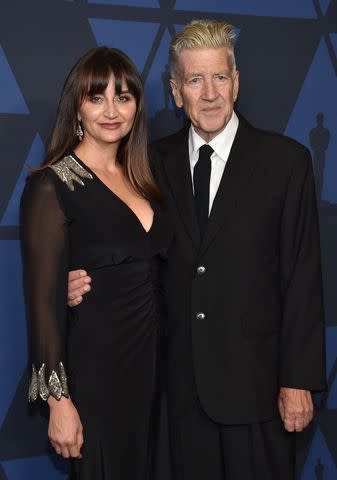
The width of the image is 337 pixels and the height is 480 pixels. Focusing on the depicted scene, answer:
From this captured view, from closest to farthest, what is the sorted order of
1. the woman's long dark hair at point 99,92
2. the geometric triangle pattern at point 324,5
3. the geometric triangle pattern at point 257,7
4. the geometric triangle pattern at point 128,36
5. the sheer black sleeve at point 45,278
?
the sheer black sleeve at point 45,278 → the woman's long dark hair at point 99,92 → the geometric triangle pattern at point 128,36 → the geometric triangle pattern at point 257,7 → the geometric triangle pattern at point 324,5

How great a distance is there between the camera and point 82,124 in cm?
232

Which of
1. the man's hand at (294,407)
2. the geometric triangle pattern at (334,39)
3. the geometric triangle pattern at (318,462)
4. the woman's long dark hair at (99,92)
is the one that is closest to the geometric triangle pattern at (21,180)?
the woman's long dark hair at (99,92)

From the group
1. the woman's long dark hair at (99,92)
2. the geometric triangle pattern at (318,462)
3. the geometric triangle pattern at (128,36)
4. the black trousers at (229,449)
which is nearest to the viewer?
the woman's long dark hair at (99,92)

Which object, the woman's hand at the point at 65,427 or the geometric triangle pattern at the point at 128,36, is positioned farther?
the geometric triangle pattern at the point at 128,36

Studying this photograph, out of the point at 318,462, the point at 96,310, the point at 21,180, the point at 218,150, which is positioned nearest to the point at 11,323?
the point at 21,180

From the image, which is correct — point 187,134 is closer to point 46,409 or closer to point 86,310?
point 86,310

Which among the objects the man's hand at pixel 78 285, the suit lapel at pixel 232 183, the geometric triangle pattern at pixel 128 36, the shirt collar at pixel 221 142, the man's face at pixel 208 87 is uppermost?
the geometric triangle pattern at pixel 128 36

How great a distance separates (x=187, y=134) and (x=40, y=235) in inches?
27.1

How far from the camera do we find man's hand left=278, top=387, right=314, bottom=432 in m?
2.33

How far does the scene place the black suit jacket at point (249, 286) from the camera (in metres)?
2.30

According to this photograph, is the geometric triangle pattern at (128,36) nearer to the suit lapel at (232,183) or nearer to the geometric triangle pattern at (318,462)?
the suit lapel at (232,183)

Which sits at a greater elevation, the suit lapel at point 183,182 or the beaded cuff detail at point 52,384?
the suit lapel at point 183,182

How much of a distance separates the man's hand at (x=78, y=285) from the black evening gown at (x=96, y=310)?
2 centimetres

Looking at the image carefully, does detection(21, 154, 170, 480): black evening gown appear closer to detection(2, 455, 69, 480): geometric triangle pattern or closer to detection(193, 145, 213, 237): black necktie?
detection(193, 145, 213, 237): black necktie
